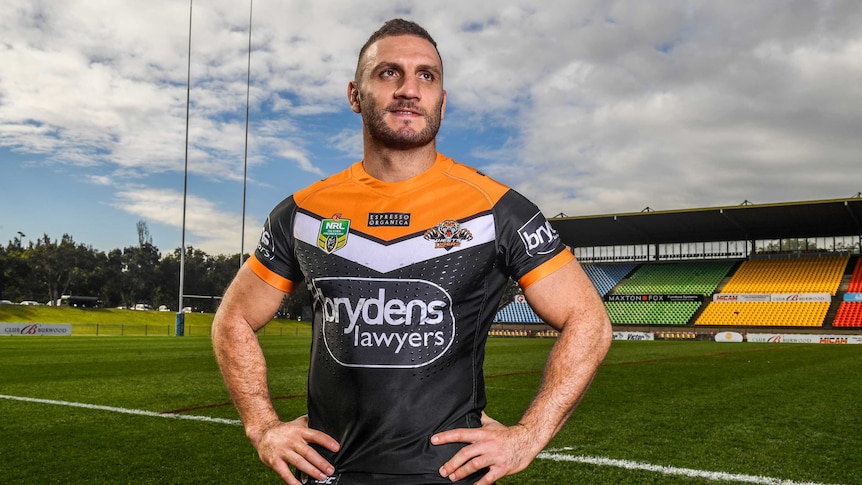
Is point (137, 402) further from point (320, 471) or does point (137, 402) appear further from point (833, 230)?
point (833, 230)

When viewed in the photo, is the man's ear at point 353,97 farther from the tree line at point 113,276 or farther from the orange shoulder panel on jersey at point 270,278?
Answer: the tree line at point 113,276

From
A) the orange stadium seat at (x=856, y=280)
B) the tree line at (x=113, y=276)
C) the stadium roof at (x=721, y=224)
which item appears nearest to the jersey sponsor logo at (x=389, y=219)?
the stadium roof at (x=721, y=224)

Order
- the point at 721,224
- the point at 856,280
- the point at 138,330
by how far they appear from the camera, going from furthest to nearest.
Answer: the point at 138,330 → the point at 721,224 → the point at 856,280

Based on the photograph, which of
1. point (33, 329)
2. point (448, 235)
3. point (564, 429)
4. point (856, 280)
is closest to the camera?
point (448, 235)

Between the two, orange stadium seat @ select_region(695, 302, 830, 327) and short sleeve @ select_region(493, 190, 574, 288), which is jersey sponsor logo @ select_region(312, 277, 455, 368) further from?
orange stadium seat @ select_region(695, 302, 830, 327)

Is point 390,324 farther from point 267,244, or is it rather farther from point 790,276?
point 790,276

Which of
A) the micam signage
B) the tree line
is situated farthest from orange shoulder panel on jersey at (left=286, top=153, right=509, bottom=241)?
the tree line

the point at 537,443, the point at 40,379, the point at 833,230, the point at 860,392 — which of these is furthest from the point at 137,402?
the point at 833,230

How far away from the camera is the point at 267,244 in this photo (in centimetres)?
244

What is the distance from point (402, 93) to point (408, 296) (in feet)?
2.18

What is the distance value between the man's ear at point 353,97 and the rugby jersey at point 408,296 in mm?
281

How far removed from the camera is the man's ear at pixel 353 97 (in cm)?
244

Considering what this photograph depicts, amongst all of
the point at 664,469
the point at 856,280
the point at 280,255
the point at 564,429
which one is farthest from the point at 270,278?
the point at 856,280

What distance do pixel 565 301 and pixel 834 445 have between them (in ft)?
23.5
